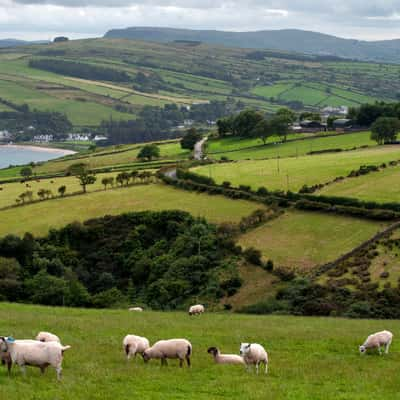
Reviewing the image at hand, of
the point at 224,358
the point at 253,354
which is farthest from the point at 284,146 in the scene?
the point at 253,354

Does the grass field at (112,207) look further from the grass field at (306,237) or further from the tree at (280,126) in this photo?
the tree at (280,126)

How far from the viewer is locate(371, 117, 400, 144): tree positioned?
4936 inches

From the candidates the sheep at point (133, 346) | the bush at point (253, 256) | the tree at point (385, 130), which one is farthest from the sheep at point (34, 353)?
the tree at point (385, 130)

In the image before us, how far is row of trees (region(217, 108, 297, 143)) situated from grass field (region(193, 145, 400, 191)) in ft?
89.0

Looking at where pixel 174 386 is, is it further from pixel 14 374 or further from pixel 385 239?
pixel 385 239

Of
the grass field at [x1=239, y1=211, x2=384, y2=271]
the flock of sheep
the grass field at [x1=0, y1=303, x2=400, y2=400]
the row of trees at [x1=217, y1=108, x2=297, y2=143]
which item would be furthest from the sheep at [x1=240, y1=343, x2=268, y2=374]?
the row of trees at [x1=217, y1=108, x2=297, y2=143]

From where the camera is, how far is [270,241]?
2820 inches

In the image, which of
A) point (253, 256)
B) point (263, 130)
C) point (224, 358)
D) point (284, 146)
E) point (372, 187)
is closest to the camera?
point (224, 358)

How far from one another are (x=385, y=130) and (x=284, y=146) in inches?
807

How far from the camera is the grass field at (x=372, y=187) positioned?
78.4m

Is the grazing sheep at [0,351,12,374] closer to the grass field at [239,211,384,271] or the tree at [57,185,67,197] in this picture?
the grass field at [239,211,384,271]

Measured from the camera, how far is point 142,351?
2438cm

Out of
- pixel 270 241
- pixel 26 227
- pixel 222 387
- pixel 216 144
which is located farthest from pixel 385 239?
pixel 216 144

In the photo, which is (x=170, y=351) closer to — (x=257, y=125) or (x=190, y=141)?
(x=190, y=141)
